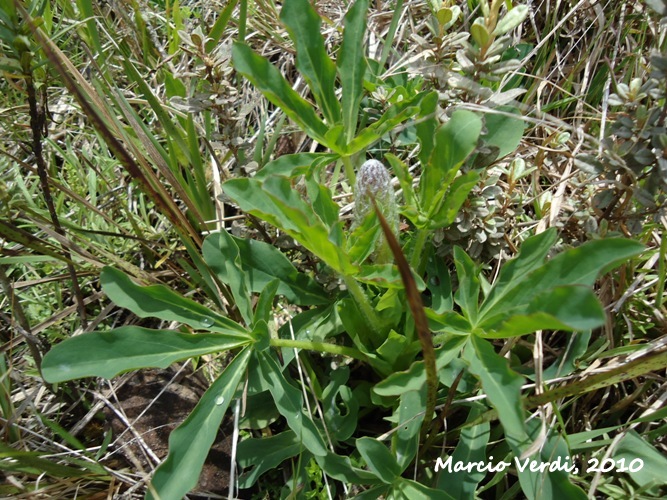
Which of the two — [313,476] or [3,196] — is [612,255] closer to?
[313,476]

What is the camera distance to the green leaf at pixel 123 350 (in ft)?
5.16

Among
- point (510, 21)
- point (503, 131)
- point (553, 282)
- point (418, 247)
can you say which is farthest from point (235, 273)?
point (510, 21)

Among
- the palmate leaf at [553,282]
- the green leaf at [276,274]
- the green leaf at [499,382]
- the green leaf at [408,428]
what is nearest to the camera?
the palmate leaf at [553,282]

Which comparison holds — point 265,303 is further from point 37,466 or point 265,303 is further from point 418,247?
point 37,466

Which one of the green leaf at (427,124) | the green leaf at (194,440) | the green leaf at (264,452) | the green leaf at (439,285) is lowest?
the green leaf at (264,452)

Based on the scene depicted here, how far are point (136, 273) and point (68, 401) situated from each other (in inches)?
22.5

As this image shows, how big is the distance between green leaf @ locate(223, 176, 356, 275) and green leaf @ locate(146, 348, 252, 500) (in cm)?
40

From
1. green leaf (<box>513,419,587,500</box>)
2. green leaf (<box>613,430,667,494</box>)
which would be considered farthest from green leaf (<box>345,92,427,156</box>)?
green leaf (<box>613,430,667,494</box>)

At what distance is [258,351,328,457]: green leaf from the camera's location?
166 centimetres

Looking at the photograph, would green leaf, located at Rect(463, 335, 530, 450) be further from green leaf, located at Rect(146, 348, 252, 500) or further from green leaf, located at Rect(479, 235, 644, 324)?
green leaf, located at Rect(146, 348, 252, 500)

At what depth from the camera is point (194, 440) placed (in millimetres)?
1618

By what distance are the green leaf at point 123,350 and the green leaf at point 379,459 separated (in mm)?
439

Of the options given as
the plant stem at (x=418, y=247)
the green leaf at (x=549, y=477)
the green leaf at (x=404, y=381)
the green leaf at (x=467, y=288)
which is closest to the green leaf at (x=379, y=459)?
the green leaf at (x=404, y=381)

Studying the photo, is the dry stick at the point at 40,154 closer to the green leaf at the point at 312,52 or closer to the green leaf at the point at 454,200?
the green leaf at the point at 312,52
